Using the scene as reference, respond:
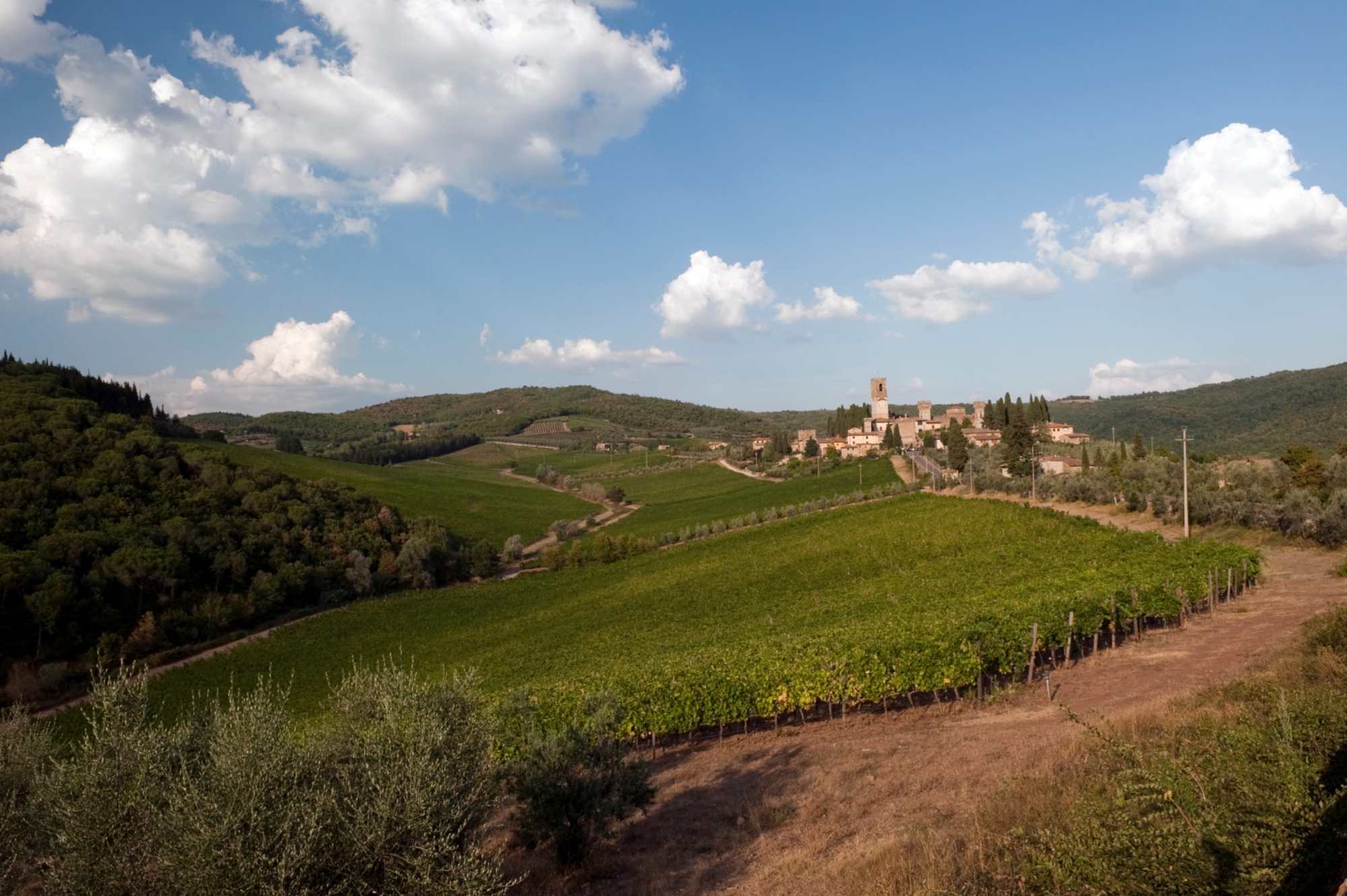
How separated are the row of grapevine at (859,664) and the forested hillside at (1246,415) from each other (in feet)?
237

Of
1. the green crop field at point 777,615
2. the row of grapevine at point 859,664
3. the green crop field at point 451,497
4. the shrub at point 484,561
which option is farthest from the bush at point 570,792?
the green crop field at point 451,497

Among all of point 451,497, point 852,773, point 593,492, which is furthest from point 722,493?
point 852,773

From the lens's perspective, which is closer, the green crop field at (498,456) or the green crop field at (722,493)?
the green crop field at (722,493)

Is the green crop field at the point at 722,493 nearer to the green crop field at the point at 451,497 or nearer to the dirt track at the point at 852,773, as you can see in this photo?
the green crop field at the point at 451,497

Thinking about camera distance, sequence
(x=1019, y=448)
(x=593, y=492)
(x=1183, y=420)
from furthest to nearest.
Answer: (x=1183, y=420), (x=593, y=492), (x=1019, y=448)

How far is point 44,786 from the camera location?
8477 millimetres

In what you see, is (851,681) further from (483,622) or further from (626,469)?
(626,469)

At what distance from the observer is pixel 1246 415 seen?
107 metres

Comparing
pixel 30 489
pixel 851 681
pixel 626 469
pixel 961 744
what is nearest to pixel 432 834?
pixel 961 744

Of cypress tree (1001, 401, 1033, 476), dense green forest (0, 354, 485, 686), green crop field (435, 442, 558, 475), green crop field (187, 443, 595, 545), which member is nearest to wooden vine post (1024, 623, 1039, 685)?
dense green forest (0, 354, 485, 686)

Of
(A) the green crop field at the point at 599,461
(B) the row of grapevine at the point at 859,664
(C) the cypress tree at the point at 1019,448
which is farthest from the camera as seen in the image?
(A) the green crop field at the point at 599,461

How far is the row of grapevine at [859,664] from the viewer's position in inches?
684

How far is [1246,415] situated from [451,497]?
406 ft

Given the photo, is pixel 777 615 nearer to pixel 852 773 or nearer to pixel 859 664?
pixel 859 664
